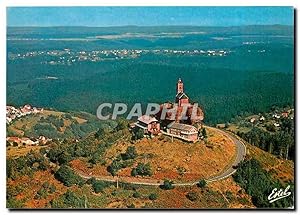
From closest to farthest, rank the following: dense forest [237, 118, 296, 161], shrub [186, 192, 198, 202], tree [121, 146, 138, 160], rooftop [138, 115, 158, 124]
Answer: shrub [186, 192, 198, 202], dense forest [237, 118, 296, 161], tree [121, 146, 138, 160], rooftop [138, 115, 158, 124]

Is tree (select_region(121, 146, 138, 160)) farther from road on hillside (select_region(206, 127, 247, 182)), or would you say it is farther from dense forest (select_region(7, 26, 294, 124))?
road on hillside (select_region(206, 127, 247, 182))

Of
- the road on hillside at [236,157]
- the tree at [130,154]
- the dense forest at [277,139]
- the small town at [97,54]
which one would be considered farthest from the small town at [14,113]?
the dense forest at [277,139]

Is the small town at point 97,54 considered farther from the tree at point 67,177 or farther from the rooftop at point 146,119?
the tree at point 67,177

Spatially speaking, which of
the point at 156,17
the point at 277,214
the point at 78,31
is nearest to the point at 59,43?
the point at 78,31

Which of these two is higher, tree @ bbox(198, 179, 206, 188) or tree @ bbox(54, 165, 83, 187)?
tree @ bbox(54, 165, 83, 187)

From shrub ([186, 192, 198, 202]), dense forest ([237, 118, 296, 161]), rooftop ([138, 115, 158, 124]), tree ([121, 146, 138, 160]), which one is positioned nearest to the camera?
shrub ([186, 192, 198, 202])

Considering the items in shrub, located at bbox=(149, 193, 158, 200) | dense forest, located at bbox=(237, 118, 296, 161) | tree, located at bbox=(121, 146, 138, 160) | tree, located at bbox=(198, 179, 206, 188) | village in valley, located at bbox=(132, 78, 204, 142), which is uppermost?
village in valley, located at bbox=(132, 78, 204, 142)

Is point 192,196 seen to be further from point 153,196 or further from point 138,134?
point 138,134

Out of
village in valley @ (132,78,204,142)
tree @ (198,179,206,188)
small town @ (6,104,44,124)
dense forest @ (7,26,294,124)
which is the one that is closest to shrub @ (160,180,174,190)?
tree @ (198,179,206,188)
